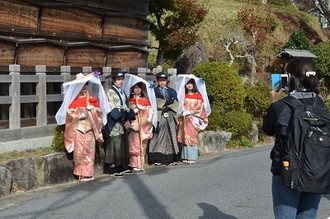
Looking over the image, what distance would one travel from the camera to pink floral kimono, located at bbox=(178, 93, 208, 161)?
10812 mm

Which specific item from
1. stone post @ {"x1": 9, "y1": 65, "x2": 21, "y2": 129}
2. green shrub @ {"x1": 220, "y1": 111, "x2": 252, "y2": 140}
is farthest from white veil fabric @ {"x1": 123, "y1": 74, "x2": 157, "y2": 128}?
green shrub @ {"x1": 220, "y1": 111, "x2": 252, "y2": 140}

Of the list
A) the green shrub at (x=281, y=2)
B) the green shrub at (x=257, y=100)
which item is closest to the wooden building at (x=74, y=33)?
the green shrub at (x=257, y=100)

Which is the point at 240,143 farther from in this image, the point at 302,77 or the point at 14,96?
the point at 302,77

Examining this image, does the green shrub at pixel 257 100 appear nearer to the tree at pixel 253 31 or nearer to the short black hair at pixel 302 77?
the tree at pixel 253 31

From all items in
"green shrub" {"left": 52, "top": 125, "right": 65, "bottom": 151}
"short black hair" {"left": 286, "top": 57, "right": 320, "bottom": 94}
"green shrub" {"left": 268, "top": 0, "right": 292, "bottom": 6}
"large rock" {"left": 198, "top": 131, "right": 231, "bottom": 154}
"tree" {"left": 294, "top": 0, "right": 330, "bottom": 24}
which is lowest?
"large rock" {"left": 198, "top": 131, "right": 231, "bottom": 154}

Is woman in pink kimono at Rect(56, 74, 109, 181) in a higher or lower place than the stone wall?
higher

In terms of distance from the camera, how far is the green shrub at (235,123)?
534 inches

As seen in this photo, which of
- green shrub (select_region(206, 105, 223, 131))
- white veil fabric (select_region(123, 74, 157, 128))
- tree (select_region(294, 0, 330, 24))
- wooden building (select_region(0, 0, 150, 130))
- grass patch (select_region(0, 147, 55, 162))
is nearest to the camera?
grass patch (select_region(0, 147, 55, 162))

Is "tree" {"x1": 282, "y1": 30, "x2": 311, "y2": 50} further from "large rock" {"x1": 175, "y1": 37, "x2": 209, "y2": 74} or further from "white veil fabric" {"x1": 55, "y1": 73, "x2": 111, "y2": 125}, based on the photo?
"white veil fabric" {"x1": 55, "y1": 73, "x2": 111, "y2": 125}

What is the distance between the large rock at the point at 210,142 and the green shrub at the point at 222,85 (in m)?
1.80

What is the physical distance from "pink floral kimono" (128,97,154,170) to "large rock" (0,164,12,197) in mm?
2685

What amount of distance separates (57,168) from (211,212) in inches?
116

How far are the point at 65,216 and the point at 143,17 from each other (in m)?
8.03

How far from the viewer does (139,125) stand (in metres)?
9.62
